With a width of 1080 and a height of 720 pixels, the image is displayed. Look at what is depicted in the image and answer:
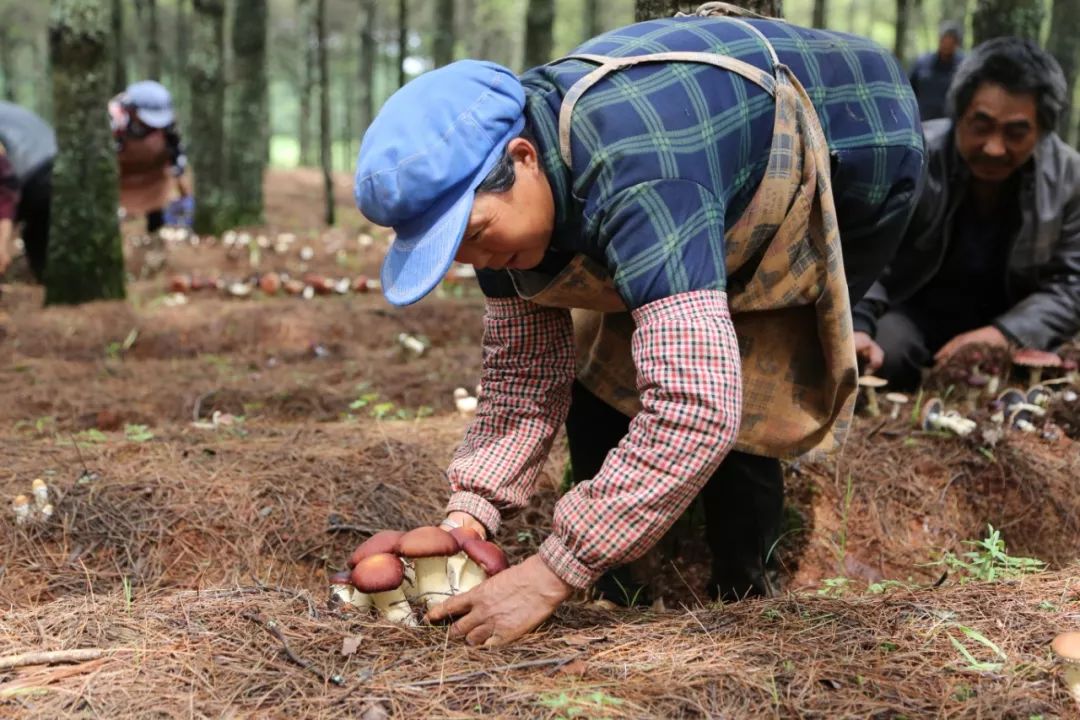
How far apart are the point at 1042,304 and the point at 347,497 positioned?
11.8 ft

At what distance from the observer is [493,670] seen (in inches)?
82.5

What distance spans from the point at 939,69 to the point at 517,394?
382 inches

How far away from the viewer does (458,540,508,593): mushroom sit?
235 centimetres

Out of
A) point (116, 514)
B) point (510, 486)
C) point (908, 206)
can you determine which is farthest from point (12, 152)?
point (908, 206)

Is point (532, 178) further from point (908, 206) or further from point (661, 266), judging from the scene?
point (908, 206)

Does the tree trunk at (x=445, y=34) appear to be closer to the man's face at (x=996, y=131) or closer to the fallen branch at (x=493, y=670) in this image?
the man's face at (x=996, y=131)

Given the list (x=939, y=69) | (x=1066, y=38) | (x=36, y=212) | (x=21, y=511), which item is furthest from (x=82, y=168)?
(x=939, y=69)

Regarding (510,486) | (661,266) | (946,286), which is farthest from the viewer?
(946,286)

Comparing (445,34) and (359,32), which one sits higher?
(445,34)

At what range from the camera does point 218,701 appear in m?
1.99

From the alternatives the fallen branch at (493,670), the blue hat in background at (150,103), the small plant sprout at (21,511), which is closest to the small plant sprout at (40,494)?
the small plant sprout at (21,511)

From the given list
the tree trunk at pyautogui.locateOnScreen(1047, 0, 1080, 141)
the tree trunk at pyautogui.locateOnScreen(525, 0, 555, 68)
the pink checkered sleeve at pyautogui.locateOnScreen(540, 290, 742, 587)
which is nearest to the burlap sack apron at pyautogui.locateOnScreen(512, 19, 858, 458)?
the pink checkered sleeve at pyautogui.locateOnScreen(540, 290, 742, 587)

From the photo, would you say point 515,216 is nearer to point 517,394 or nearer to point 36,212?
point 517,394

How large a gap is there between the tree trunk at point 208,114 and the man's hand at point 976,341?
10.6 m
